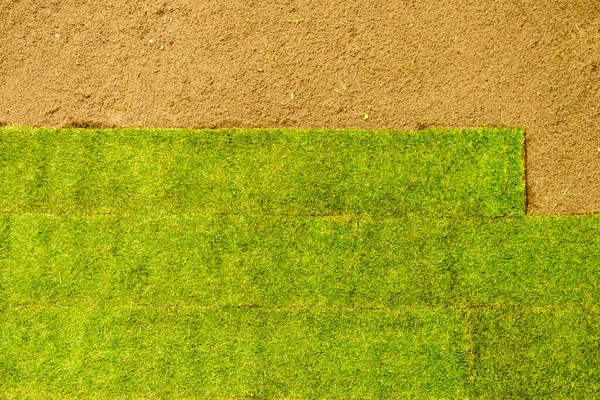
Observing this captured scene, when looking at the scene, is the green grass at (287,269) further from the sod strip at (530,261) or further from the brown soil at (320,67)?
the brown soil at (320,67)

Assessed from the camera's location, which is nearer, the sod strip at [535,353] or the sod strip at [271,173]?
the sod strip at [535,353]

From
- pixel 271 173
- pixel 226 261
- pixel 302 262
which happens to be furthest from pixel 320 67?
pixel 226 261

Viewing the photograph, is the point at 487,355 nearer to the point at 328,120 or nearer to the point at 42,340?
the point at 328,120

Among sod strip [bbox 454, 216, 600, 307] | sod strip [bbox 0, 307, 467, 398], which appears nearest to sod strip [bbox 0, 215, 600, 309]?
sod strip [bbox 454, 216, 600, 307]

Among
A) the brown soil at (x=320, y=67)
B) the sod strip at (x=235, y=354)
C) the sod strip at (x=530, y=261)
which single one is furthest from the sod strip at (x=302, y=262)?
the brown soil at (x=320, y=67)

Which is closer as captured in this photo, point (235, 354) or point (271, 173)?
point (235, 354)

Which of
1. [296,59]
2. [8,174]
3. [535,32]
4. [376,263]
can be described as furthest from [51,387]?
[535,32]

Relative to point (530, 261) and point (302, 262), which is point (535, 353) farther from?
point (302, 262)

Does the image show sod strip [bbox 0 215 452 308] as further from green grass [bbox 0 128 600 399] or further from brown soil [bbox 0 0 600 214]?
brown soil [bbox 0 0 600 214]
